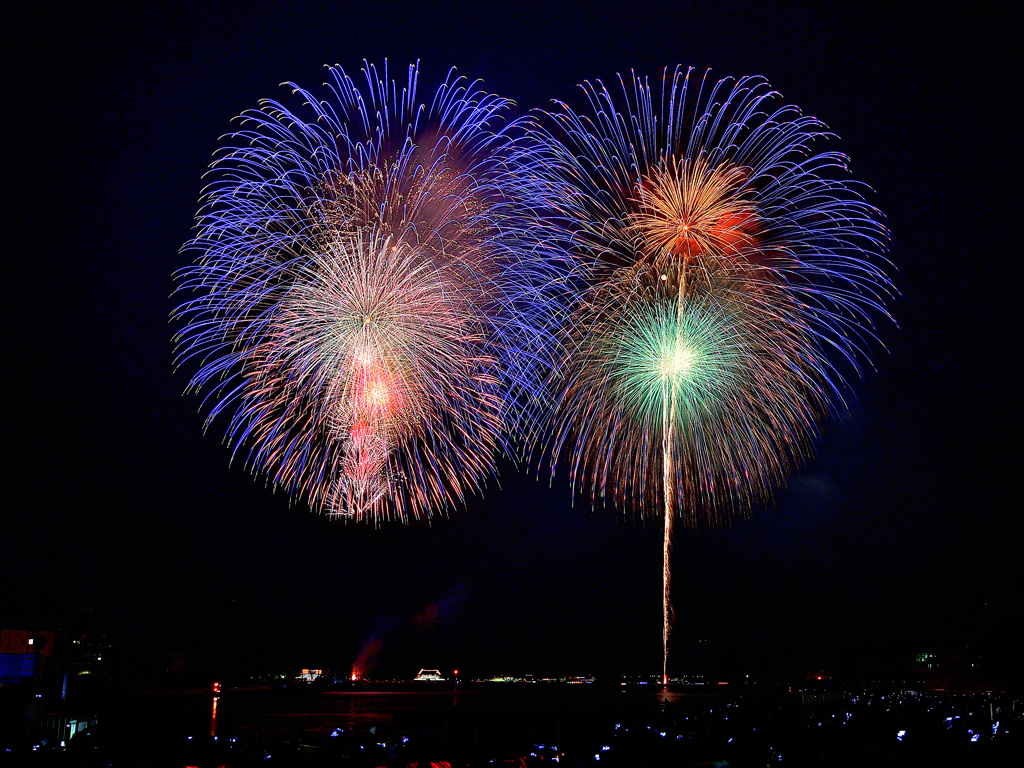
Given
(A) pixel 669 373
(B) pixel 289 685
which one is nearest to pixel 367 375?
(A) pixel 669 373

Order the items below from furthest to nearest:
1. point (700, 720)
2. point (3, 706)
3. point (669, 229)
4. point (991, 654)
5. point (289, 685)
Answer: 1. point (289, 685)
2. point (991, 654)
3. point (700, 720)
4. point (3, 706)
5. point (669, 229)

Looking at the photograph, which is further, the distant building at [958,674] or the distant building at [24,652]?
the distant building at [958,674]

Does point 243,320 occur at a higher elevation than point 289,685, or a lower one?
higher

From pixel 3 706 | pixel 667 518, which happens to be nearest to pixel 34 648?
pixel 3 706

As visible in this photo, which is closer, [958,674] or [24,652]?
[24,652]

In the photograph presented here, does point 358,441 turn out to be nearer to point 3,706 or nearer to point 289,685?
point 3,706

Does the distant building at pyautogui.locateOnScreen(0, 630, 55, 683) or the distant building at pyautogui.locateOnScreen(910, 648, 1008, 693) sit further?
the distant building at pyautogui.locateOnScreen(910, 648, 1008, 693)

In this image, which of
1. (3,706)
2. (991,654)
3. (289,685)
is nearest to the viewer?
(3,706)

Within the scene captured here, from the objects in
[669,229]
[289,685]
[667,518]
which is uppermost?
[669,229]

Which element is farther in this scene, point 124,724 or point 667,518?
point 124,724
